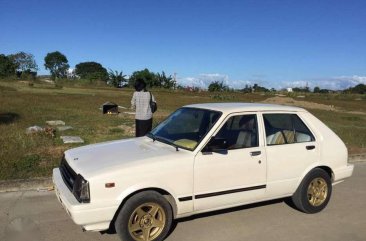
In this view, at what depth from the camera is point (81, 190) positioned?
175 inches

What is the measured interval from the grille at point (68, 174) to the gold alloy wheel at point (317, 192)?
3356mm

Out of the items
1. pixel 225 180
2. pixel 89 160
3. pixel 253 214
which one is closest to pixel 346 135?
pixel 253 214

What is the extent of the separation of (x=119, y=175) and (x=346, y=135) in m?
11.4

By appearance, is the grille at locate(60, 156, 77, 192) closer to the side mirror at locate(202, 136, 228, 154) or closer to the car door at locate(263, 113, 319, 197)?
the side mirror at locate(202, 136, 228, 154)

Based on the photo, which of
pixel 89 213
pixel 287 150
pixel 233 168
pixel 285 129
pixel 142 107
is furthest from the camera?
pixel 142 107

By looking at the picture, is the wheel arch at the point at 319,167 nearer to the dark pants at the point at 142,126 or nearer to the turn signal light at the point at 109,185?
the turn signal light at the point at 109,185

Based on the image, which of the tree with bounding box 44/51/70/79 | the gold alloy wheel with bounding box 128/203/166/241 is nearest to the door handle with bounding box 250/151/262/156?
the gold alloy wheel with bounding box 128/203/166/241

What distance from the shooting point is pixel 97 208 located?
4.38 meters

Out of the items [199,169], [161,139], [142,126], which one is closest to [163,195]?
[199,169]

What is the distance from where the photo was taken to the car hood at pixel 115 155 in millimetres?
4680

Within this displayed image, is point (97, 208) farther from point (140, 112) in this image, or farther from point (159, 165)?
point (140, 112)

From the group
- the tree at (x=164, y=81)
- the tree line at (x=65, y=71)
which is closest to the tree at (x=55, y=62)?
the tree line at (x=65, y=71)

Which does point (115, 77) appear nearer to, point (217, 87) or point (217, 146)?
point (217, 87)

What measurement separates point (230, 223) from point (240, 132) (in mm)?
1216
